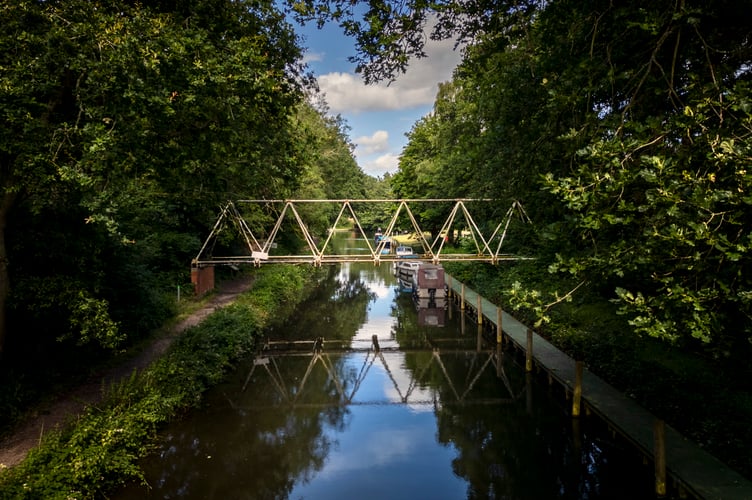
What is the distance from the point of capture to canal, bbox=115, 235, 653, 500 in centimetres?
984

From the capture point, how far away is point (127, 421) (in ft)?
33.2

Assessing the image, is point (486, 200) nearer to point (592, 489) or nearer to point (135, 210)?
point (592, 489)

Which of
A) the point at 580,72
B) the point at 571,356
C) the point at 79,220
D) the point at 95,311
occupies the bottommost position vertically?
the point at 571,356

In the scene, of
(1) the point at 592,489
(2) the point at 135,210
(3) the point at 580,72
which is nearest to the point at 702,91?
(3) the point at 580,72

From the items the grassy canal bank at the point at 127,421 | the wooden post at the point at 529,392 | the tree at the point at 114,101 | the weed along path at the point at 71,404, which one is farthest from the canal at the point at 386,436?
the tree at the point at 114,101

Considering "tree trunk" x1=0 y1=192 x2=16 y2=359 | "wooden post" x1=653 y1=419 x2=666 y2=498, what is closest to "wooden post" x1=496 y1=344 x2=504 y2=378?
"wooden post" x1=653 y1=419 x2=666 y2=498

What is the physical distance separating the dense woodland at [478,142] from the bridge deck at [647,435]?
21.7 inches

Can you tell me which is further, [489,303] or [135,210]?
[489,303]

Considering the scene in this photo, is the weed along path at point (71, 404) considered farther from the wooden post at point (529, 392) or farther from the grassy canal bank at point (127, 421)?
the wooden post at point (529, 392)

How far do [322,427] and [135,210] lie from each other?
9.06 metres

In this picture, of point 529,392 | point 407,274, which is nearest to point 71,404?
point 529,392

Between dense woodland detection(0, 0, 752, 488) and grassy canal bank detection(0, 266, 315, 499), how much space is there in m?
1.65

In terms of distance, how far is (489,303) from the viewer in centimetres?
2531

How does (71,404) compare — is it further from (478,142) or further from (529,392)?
(529,392)
